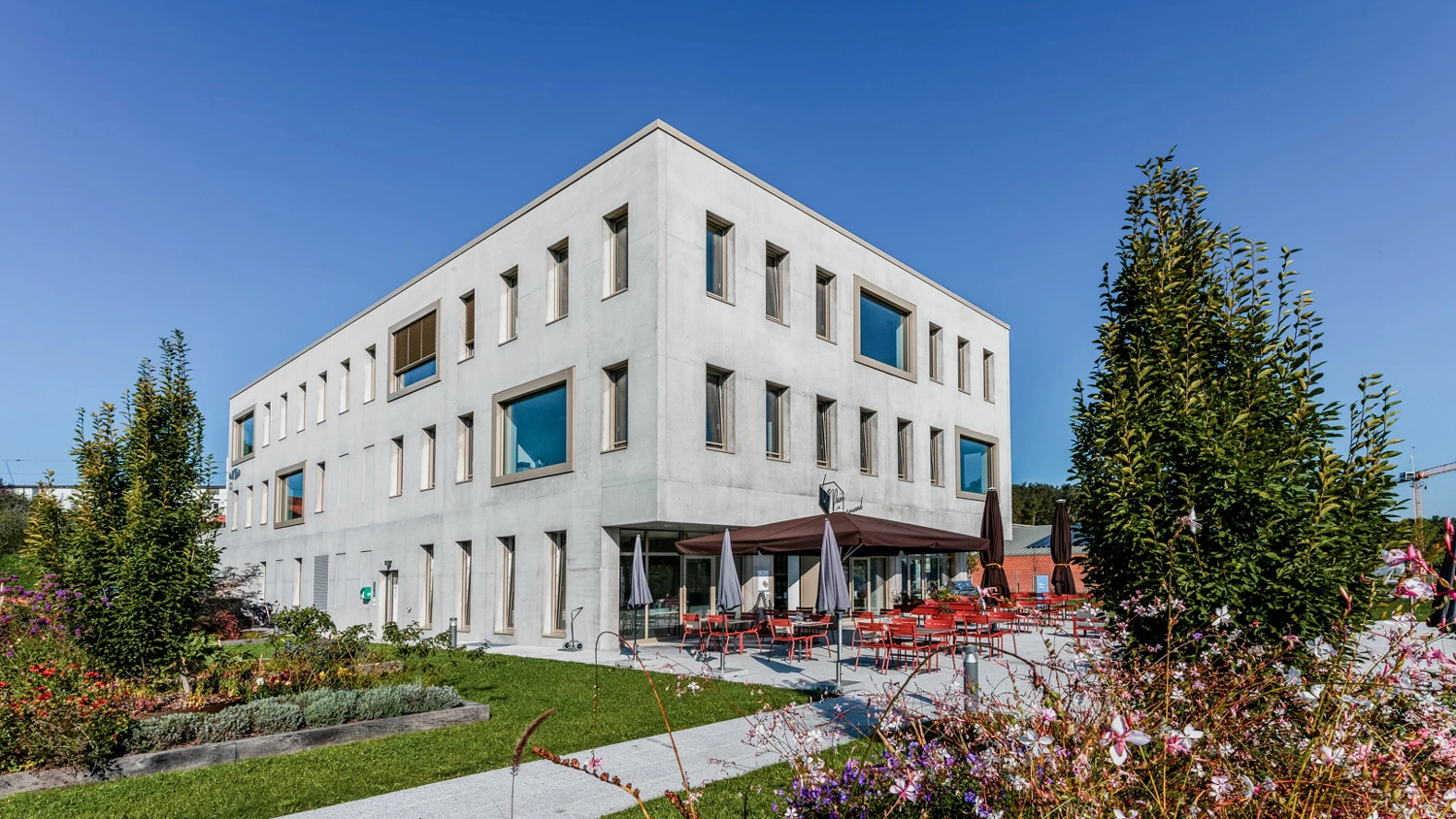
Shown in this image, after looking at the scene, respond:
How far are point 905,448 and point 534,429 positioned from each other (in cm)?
1078

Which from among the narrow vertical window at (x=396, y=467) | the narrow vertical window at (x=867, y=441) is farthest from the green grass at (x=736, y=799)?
the narrow vertical window at (x=396, y=467)

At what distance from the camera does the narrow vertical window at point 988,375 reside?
30281 millimetres

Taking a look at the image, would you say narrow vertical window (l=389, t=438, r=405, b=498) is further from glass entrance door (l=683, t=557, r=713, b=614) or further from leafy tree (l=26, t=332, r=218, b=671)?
leafy tree (l=26, t=332, r=218, b=671)

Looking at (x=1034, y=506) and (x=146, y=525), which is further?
(x=1034, y=506)

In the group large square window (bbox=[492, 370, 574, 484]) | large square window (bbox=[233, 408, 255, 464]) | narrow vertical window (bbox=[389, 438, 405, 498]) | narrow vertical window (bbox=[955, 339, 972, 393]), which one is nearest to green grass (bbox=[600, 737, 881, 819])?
large square window (bbox=[492, 370, 574, 484])

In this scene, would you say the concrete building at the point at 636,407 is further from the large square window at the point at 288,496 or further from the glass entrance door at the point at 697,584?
the large square window at the point at 288,496

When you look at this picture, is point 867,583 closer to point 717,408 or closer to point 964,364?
point 964,364

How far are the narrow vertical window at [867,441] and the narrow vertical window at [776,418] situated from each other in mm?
3525

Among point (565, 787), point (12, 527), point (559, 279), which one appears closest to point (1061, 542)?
point (559, 279)

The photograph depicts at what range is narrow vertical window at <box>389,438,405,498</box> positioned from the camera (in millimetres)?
26359

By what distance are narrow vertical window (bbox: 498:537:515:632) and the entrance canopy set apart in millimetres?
6848

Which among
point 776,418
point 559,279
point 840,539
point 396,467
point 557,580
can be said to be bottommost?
point 557,580

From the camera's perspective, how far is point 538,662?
15.9 metres

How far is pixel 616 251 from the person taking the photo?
19828 mm
